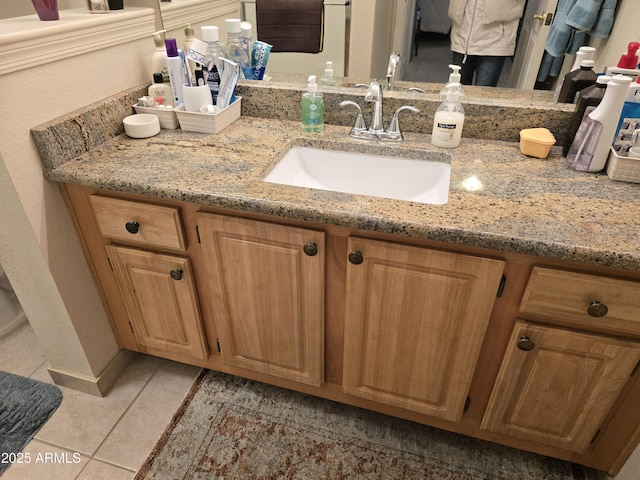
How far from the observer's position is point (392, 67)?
132cm

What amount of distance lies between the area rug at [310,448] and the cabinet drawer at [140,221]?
630mm

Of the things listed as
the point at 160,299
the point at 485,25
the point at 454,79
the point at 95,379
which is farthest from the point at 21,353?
the point at 485,25

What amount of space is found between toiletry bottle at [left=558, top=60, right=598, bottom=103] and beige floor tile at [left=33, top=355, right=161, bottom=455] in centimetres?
162

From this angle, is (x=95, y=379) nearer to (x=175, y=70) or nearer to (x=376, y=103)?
(x=175, y=70)

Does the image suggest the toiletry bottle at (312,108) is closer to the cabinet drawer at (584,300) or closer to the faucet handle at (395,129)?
the faucet handle at (395,129)

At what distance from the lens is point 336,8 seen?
1323 mm

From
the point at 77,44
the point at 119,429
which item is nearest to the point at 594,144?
the point at 77,44

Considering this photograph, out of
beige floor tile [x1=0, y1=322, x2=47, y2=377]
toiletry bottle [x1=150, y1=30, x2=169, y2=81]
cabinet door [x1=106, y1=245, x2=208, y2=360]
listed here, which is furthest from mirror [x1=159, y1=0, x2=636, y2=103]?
beige floor tile [x1=0, y1=322, x2=47, y2=377]

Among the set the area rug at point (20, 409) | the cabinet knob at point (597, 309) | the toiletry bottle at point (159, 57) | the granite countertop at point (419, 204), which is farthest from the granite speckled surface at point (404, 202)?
the area rug at point (20, 409)

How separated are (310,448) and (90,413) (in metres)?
0.76

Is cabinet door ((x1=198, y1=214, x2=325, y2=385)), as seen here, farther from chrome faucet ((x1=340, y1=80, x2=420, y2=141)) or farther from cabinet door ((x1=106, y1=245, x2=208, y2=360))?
chrome faucet ((x1=340, y1=80, x2=420, y2=141))

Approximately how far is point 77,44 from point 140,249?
57cm

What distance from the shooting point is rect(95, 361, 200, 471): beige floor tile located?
1.35 metres

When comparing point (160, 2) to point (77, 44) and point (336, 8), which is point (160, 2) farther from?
point (336, 8)
